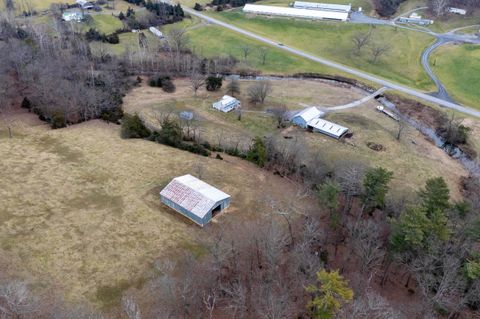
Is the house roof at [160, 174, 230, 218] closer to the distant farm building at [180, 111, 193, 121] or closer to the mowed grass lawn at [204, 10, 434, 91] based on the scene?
the distant farm building at [180, 111, 193, 121]

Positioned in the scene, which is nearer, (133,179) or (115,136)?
(133,179)

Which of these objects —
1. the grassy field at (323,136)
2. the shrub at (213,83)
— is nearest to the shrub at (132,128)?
the grassy field at (323,136)

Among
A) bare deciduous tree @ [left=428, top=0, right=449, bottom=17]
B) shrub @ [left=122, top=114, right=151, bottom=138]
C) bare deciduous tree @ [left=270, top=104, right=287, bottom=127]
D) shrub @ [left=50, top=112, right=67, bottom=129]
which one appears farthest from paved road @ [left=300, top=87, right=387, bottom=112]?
bare deciduous tree @ [left=428, top=0, right=449, bottom=17]

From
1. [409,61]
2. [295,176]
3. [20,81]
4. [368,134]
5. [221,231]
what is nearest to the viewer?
[221,231]

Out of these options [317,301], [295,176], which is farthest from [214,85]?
[317,301]

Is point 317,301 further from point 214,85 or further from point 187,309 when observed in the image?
point 214,85

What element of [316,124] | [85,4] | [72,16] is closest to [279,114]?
[316,124]
